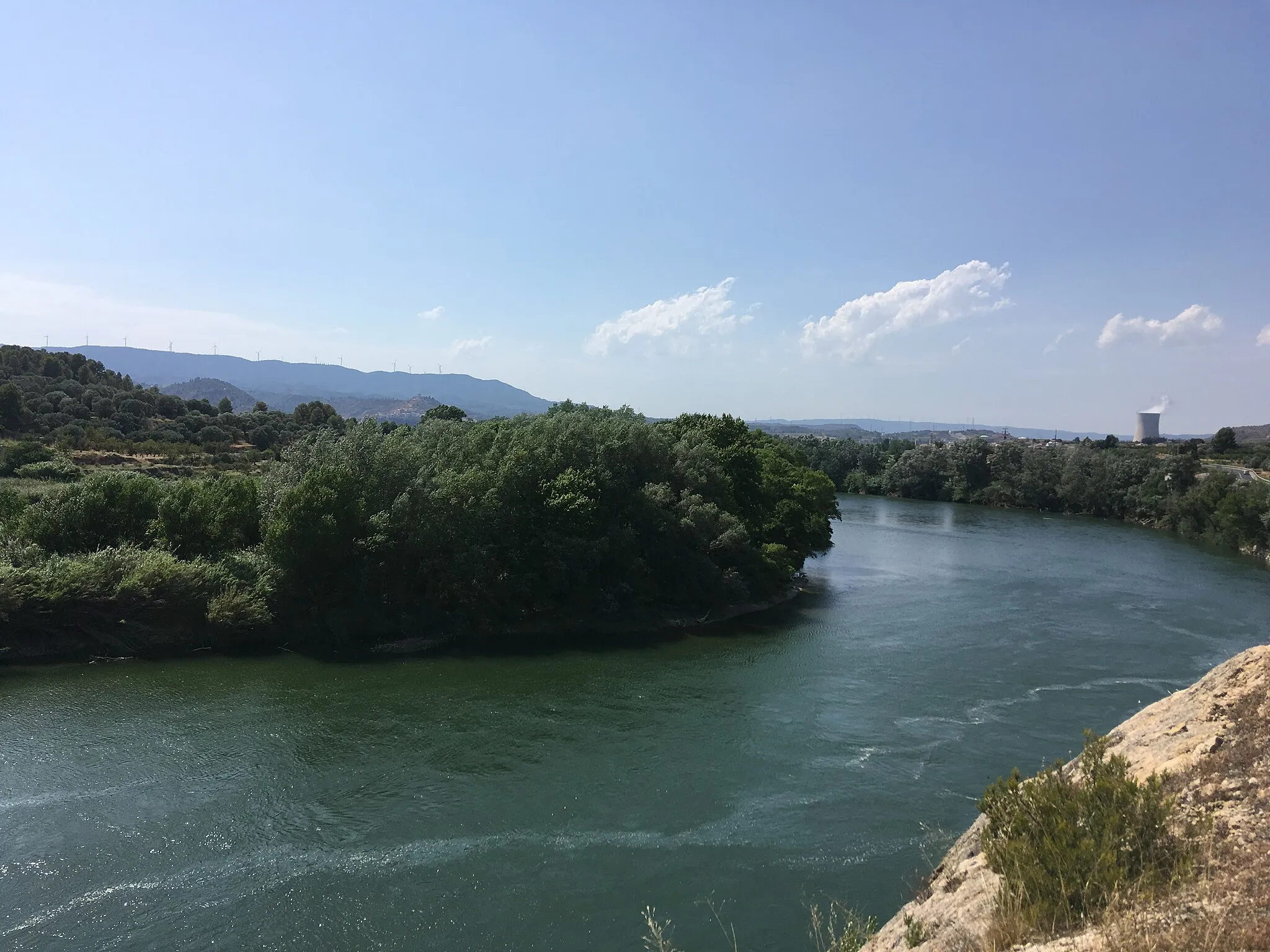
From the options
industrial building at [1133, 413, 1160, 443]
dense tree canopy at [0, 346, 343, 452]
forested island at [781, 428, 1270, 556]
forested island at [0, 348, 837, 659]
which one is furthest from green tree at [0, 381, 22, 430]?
industrial building at [1133, 413, 1160, 443]

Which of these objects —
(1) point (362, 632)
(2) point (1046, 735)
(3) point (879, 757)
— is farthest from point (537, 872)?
(1) point (362, 632)

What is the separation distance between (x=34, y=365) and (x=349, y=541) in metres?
65.4

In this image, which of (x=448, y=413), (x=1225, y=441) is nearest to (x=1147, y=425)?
(x=1225, y=441)

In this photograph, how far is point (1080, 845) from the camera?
6.84 metres

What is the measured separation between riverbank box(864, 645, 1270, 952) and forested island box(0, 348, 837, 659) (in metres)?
22.1

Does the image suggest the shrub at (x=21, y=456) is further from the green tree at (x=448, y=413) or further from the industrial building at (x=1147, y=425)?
the industrial building at (x=1147, y=425)

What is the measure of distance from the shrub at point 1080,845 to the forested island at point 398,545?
80.4 feet

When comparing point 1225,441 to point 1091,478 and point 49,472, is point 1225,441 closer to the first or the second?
point 1091,478

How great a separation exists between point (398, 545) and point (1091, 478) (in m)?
75.2

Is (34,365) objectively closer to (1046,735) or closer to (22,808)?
(22,808)

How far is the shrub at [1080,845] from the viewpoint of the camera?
20.9 feet

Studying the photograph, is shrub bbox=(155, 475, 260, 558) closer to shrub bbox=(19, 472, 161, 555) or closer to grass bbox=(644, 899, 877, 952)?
shrub bbox=(19, 472, 161, 555)

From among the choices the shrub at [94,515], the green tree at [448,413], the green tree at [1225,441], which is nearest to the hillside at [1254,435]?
the green tree at [1225,441]

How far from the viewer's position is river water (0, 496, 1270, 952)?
44.0ft
